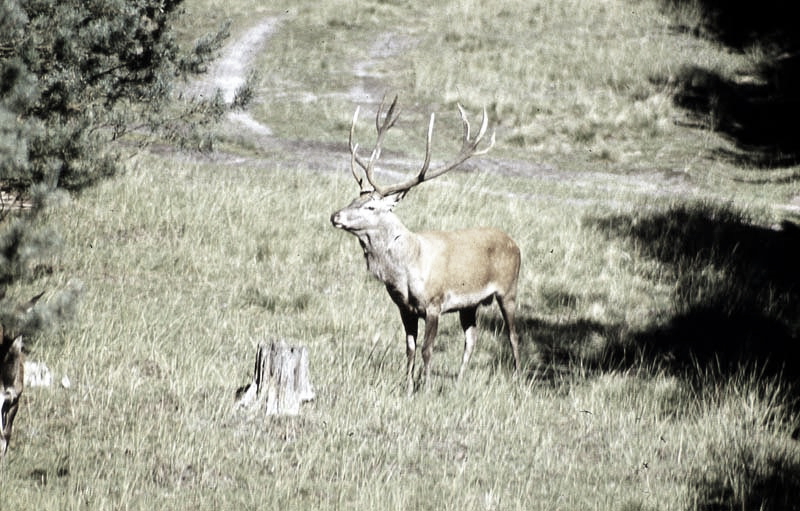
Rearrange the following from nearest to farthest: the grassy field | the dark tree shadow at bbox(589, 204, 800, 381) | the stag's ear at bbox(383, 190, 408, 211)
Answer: the grassy field
the stag's ear at bbox(383, 190, 408, 211)
the dark tree shadow at bbox(589, 204, 800, 381)

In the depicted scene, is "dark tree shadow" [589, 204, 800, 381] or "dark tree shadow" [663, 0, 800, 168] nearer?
"dark tree shadow" [589, 204, 800, 381]

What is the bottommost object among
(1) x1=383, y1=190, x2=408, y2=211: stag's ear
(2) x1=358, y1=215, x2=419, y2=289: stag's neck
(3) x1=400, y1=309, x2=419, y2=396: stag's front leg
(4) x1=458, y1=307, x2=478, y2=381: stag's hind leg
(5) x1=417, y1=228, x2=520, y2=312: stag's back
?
(4) x1=458, y1=307, x2=478, y2=381: stag's hind leg

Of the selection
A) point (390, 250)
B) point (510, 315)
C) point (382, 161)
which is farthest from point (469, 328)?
point (382, 161)

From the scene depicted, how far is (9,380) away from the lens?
5.80m

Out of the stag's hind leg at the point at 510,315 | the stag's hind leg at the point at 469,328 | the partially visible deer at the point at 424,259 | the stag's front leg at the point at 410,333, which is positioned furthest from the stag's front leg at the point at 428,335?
the stag's hind leg at the point at 510,315

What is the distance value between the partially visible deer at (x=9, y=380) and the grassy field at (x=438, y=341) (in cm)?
21

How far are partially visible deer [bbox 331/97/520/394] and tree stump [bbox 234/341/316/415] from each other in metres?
0.95

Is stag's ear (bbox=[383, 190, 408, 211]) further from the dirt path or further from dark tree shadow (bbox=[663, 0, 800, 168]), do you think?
dark tree shadow (bbox=[663, 0, 800, 168])

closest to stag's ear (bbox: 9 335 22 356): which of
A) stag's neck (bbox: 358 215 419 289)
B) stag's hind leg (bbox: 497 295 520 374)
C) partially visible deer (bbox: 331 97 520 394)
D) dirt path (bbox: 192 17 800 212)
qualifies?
partially visible deer (bbox: 331 97 520 394)

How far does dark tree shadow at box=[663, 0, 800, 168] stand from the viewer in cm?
2277

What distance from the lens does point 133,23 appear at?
980 cm

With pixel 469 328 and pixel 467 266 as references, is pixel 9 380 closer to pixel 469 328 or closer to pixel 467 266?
pixel 467 266

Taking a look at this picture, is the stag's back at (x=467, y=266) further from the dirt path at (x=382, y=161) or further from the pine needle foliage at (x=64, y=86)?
the dirt path at (x=382, y=161)

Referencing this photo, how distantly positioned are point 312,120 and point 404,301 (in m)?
15.6
